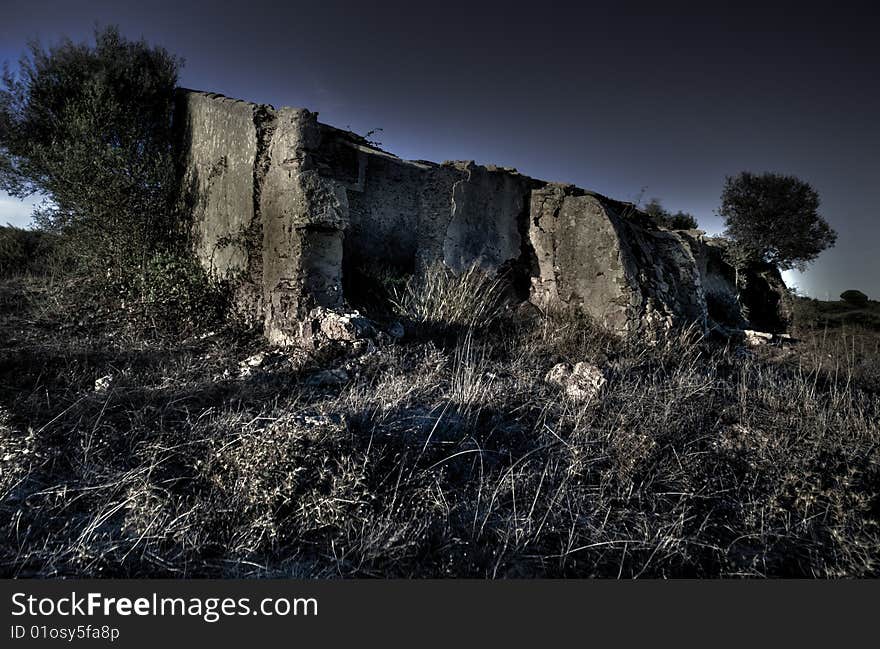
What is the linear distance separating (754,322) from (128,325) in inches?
507

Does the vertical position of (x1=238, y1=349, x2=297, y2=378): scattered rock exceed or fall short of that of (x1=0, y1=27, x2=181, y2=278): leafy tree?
it falls short

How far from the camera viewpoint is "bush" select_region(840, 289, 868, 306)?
59.3 ft

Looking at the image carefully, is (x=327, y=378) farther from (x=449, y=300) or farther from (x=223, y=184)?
(x=223, y=184)

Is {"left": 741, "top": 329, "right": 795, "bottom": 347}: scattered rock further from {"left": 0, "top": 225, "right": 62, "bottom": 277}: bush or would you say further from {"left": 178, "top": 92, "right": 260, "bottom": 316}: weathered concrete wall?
{"left": 0, "top": 225, "right": 62, "bottom": 277}: bush

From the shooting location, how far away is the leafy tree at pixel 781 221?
56.0 feet

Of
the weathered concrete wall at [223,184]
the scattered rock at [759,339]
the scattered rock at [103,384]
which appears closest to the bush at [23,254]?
the weathered concrete wall at [223,184]

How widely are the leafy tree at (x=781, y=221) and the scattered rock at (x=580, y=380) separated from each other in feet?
50.1

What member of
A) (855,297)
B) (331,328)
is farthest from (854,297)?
(331,328)

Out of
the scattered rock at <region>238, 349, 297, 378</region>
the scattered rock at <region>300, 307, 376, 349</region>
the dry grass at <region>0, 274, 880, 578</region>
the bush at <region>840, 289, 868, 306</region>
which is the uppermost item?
the bush at <region>840, 289, 868, 306</region>

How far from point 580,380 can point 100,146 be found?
7.33 metres

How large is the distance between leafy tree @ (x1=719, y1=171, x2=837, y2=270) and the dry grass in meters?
15.1

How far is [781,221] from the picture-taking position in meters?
17.1

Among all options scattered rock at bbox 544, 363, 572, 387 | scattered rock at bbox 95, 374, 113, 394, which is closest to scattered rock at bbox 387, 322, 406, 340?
scattered rock at bbox 544, 363, 572, 387

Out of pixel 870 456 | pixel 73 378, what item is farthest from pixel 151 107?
pixel 870 456
